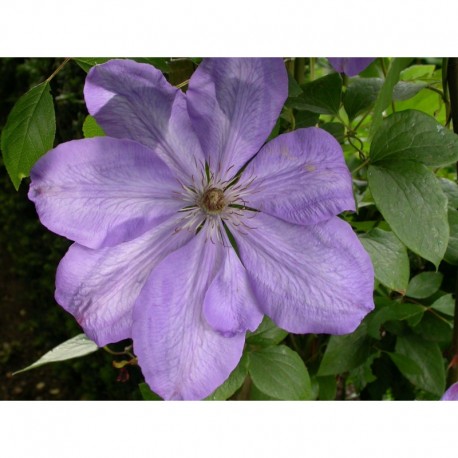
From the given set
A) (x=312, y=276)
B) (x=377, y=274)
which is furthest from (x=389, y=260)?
(x=312, y=276)

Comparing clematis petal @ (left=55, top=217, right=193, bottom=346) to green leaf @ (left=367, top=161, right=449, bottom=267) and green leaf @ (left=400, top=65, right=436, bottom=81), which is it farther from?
green leaf @ (left=400, top=65, right=436, bottom=81)

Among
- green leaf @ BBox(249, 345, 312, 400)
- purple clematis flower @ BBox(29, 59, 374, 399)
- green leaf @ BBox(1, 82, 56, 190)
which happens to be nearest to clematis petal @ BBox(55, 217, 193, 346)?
purple clematis flower @ BBox(29, 59, 374, 399)

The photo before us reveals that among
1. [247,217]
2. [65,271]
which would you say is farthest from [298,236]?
[65,271]

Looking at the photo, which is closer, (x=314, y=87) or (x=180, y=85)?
(x=180, y=85)

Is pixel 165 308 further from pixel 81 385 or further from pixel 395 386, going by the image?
pixel 81 385

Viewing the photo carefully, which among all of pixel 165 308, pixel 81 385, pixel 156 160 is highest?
pixel 156 160

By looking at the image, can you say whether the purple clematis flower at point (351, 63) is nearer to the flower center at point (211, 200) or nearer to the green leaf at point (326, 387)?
the flower center at point (211, 200)

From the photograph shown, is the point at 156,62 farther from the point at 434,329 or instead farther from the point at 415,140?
the point at 434,329

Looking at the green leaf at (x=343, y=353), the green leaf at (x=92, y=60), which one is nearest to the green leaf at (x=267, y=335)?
the green leaf at (x=343, y=353)
